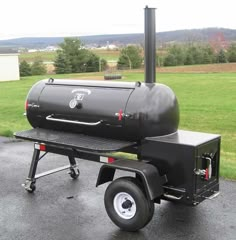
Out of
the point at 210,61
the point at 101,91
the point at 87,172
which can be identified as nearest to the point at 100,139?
the point at 101,91

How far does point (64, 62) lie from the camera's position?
130ft

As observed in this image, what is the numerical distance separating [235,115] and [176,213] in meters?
7.41

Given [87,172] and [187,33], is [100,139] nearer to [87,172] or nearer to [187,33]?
[87,172]

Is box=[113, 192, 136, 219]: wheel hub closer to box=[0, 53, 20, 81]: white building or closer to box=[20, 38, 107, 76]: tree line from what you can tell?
box=[0, 53, 20, 81]: white building

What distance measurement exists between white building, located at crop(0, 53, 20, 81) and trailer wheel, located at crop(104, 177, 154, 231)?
107 feet

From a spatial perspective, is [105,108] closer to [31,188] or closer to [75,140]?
[75,140]

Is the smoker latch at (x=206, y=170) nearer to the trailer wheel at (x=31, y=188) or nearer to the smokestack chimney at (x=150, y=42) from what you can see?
the smokestack chimney at (x=150, y=42)

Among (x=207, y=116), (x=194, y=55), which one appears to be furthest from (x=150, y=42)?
(x=194, y=55)

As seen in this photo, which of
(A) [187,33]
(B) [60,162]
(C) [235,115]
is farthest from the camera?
(A) [187,33]

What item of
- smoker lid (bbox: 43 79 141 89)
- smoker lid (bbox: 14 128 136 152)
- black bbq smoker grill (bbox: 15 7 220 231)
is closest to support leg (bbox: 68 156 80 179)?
smoker lid (bbox: 14 128 136 152)

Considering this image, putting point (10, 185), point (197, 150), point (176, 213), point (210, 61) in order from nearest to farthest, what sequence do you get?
point (197, 150) < point (176, 213) < point (10, 185) < point (210, 61)

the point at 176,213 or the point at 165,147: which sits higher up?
the point at 165,147

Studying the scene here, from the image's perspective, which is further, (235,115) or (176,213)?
(235,115)

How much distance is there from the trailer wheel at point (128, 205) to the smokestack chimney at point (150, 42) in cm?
115
